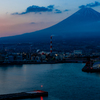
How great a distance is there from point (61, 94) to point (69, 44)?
28.9 m

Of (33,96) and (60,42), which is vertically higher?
(60,42)

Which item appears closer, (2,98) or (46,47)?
(2,98)

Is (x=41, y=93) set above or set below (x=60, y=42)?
below

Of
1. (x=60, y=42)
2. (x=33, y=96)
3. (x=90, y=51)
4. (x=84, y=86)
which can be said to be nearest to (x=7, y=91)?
(x=33, y=96)

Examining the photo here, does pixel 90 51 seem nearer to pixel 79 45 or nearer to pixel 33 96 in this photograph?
pixel 79 45

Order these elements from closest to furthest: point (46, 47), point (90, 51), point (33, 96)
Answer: point (33, 96)
point (90, 51)
point (46, 47)

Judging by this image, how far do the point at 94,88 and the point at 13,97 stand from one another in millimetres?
1941

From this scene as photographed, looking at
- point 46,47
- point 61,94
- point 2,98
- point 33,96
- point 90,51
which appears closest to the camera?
point 2,98

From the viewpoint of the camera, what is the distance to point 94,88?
563 cm

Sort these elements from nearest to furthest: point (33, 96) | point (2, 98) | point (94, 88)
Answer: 1. point (2, 98)
2. point (33, 96)
3. point (94, 88)

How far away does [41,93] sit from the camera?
466 cm

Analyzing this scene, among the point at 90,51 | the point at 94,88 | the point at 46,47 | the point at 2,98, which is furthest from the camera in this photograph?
the point at 46,47

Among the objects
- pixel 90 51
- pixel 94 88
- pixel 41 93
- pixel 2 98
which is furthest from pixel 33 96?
pixel 90 51

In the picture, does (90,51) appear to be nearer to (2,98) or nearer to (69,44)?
(69,44)
